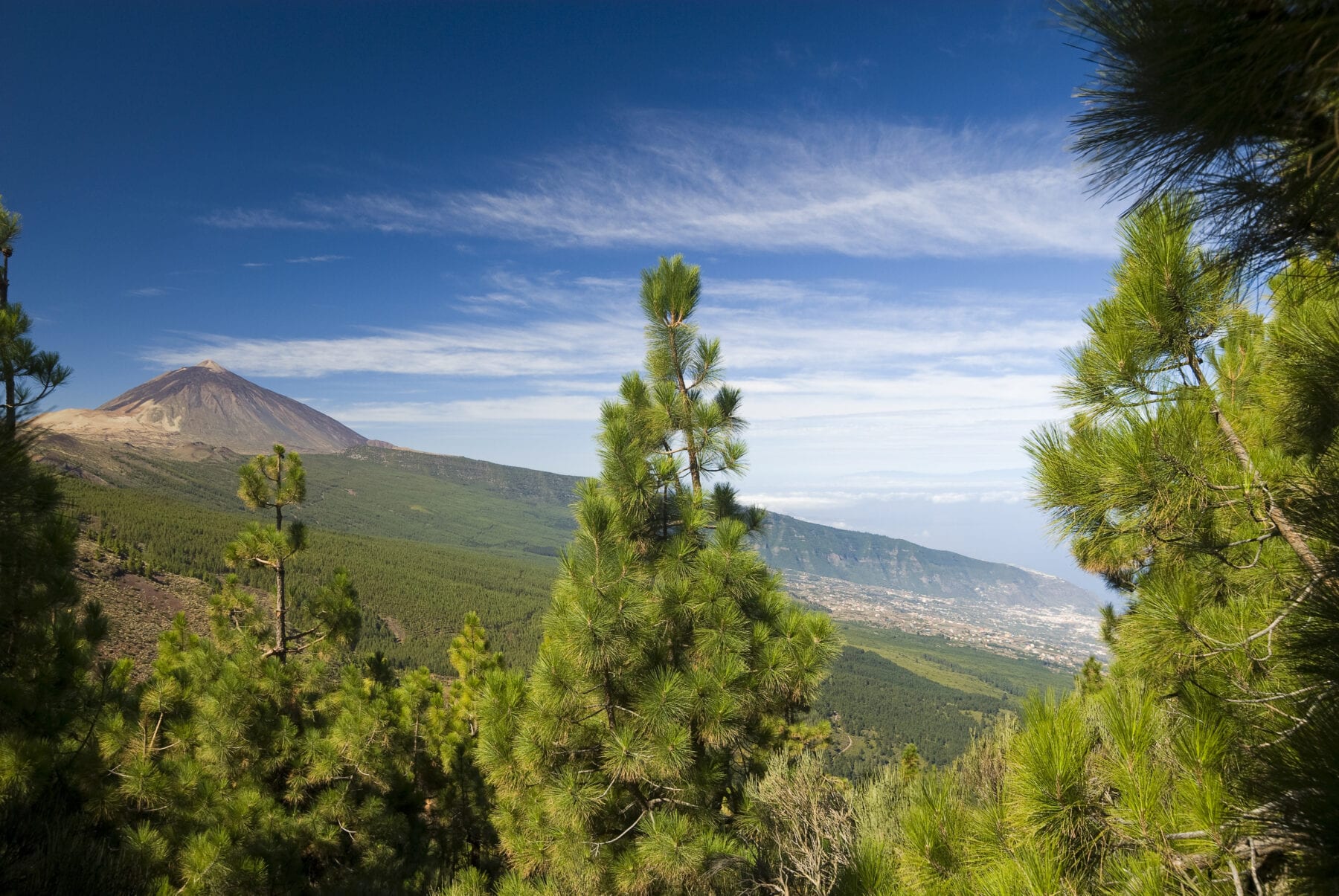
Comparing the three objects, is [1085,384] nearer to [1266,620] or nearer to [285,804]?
[1266,620]

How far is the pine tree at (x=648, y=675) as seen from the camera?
4.78 m

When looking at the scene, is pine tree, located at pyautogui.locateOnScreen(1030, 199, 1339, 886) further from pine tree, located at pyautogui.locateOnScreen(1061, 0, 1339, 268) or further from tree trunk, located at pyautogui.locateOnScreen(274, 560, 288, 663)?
tree trunk, located at pyautogui.locateOnScreen(274, 560, 288, 663)

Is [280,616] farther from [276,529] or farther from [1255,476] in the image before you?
[1255,476]

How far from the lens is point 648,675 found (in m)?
5.05

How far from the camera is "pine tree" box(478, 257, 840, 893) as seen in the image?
4781 millimetres

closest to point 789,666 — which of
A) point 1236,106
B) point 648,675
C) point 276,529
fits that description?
point 648,675

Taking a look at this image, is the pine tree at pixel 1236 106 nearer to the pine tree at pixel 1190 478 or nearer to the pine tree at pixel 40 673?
the pine tree at pixel 1190 478

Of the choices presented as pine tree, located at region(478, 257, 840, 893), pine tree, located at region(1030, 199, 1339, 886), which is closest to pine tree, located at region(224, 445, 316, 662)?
pine tree, located at region(478, 257, 840, 893)

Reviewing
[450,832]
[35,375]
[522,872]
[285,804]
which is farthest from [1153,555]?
[450,832]

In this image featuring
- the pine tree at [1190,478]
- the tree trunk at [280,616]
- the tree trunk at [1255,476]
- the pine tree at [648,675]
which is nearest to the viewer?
the pine tree at [1190,478]

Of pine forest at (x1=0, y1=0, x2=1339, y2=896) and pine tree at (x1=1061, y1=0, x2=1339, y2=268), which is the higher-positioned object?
pine tree at (x1=1061, y1=0, x2=1339, y2=268)

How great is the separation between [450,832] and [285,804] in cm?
623

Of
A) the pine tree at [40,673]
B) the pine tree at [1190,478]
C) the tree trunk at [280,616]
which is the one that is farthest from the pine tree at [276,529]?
the pine tree at [1190,478]

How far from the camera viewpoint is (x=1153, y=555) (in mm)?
3723
